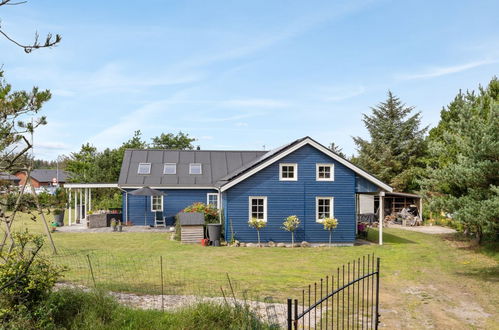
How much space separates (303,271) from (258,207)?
692 centimetres

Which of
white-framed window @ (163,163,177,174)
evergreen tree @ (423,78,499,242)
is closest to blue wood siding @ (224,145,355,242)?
evergreen tree @ (423,78,499,242)

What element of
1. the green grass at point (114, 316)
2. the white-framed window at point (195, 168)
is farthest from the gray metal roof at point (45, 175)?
the green grass at point (114, 316)

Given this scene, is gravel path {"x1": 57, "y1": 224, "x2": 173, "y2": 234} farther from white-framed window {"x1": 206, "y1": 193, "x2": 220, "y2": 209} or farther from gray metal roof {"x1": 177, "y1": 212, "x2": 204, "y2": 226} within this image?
gray metal roof {"x1": 177, "y1": 212, "x2": 204, "y2": 226}

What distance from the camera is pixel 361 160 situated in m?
41.3

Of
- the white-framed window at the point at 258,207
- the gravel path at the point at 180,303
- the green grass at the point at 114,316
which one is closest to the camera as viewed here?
the green grass at the point at 114,316

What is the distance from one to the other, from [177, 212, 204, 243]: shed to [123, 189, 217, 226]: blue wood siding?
810 cm

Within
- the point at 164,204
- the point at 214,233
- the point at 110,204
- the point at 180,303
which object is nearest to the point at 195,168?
the point at 164,204

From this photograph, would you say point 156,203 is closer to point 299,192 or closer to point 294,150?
point 299,192

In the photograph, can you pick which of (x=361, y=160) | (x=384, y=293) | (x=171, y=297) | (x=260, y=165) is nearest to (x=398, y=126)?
(x=361, y=160)

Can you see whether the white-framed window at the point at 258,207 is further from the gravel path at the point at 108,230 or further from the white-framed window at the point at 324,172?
the gravel path at the point at 108,230

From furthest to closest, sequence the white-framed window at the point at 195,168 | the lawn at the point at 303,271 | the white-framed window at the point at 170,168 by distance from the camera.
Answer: the white-framed window at the point at 195,168, the white-framed window at the point at 170,168, the lawn at the point at 303,271

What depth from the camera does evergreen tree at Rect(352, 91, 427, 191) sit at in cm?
3928

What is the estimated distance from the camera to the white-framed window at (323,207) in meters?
20.5

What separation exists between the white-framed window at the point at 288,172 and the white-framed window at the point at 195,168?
1078 cm
